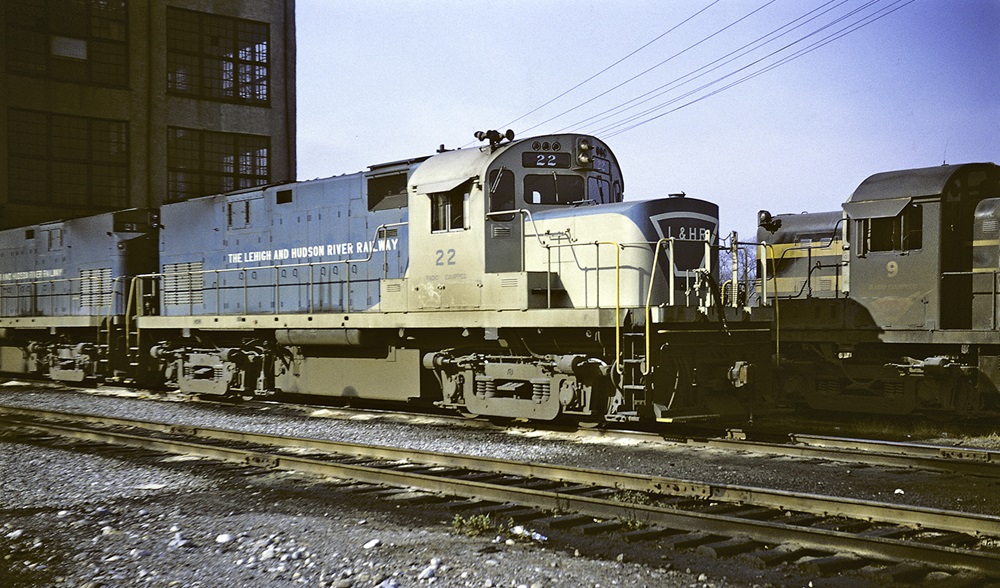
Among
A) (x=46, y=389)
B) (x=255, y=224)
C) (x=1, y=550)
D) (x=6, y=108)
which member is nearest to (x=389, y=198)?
(x=255, y=224)

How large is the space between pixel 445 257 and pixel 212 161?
18.1 meters

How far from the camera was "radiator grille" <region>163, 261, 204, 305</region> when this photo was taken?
14.8 meters

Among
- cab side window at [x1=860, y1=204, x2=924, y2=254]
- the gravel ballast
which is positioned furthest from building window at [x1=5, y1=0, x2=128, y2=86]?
cab side window at [x1=860, y1=204, x2=924, y2=254]

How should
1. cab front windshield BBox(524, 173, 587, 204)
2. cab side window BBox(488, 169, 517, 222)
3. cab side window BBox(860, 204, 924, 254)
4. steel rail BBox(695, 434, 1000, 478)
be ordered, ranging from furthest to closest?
cab side window BBox(860, 204, 924, 254) < cab front windshield BBox(524, 173, 587, 204) < cab side window BBox(488, 169, 517, 222) < steel rail BBox(695, 434, 1000, 478)

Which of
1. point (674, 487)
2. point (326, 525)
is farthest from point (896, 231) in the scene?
point (326, 525)

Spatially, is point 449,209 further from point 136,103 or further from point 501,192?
point 136,103

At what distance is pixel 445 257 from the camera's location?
34.8 feet

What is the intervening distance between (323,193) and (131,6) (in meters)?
16.0

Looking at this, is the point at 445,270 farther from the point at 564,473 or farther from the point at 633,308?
the point at 564,473

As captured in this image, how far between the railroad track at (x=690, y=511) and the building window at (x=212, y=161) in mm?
18729

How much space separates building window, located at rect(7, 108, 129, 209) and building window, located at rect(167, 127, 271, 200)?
54.8 inches

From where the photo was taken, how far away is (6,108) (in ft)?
75.6

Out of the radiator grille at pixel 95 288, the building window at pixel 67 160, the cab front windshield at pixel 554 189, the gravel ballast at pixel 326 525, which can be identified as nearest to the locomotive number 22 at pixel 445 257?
the cab front windshield at pixel 554 189

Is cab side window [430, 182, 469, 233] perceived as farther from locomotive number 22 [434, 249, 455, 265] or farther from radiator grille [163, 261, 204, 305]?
radiator grille [163, 261, 204, 305]
